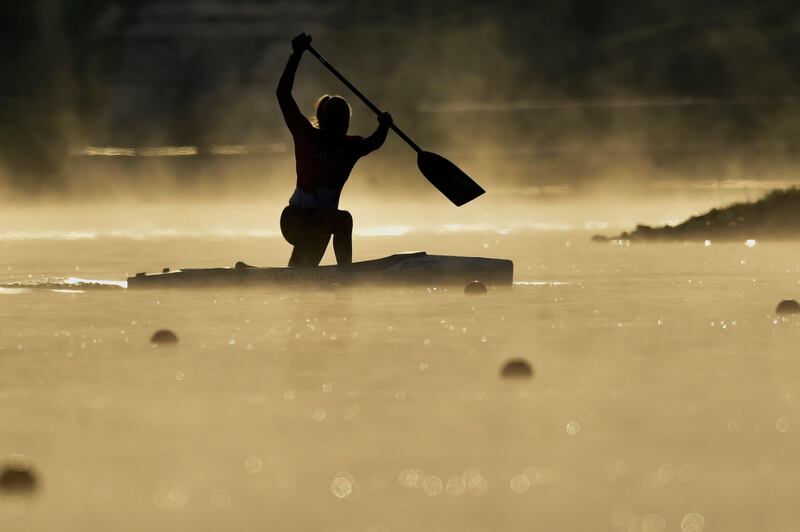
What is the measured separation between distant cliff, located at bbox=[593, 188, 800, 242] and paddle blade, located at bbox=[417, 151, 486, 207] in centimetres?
2461

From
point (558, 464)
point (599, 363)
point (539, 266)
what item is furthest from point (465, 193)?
point (558, 464)

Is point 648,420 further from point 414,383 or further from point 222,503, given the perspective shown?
point 222,503

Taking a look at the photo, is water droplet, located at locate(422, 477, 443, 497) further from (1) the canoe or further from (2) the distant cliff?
(2) the distant cliff

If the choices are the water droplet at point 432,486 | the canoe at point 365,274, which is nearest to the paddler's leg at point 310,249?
the canoe at point 365,274

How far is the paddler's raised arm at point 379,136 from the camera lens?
900 inches

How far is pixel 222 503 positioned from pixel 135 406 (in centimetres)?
348

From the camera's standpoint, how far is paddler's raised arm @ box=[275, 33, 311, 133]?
22.5 meters

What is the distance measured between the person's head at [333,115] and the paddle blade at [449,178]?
2.64 metres

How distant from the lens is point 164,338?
16.8 meters

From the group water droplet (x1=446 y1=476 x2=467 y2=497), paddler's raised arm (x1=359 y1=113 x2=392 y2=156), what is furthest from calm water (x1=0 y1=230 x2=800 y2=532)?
paddler's raised arm (x1=359 y1=113 x2=392 y2=156)

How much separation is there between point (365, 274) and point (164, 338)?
7.07 meters

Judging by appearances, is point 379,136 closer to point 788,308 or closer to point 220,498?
point 788,308

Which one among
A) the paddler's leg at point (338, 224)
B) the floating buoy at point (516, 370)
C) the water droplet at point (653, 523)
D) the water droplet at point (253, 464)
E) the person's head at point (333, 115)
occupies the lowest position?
the water droplet at point (653, 523)

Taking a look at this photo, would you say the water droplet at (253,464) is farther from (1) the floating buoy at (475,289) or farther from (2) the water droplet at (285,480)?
(1) the floating buoy at (475,289)
